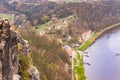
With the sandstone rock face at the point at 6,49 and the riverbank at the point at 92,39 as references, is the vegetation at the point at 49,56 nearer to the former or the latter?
the riverbank at the point at 92,39

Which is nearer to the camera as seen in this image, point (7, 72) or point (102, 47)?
point (7, 72)

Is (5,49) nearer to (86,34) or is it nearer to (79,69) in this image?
(79,69)

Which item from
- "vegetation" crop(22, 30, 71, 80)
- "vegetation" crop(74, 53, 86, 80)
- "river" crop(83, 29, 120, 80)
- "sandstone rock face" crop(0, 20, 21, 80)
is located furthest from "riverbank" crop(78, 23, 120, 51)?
"sandstone rock face" crop(0, 20, 21, 80)

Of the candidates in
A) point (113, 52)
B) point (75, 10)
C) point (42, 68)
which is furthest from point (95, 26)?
point (42, 68)

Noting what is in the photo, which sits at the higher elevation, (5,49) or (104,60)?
(5,49)

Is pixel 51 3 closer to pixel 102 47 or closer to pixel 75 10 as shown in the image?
pixel 75 10

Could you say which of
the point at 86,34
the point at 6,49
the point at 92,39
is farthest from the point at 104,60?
the point at 6,49

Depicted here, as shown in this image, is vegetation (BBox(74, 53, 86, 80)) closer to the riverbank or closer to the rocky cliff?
the riverbank
